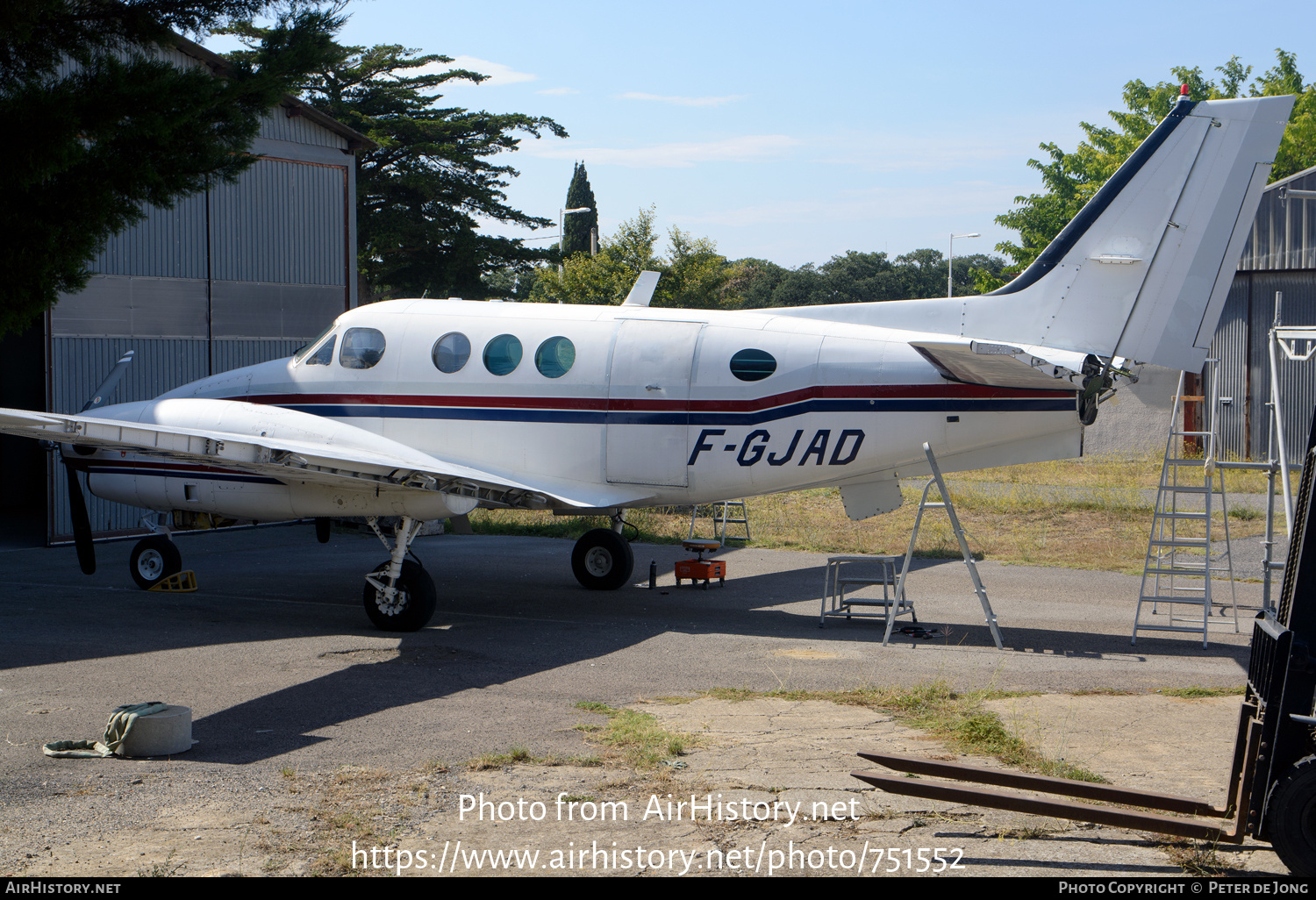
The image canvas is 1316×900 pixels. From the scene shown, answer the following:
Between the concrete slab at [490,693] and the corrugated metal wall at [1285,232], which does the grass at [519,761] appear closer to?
the concrete slab at [490,693]

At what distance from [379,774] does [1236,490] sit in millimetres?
24858

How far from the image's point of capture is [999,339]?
39.6ft

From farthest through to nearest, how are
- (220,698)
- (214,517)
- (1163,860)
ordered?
(214,517) → (220,698) → (1163,860)

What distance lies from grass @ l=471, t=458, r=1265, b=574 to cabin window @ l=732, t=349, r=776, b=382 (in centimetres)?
681

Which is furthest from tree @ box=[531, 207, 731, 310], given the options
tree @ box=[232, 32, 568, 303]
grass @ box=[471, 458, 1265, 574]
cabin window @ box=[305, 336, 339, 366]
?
cabin window @ box=[305, 336, 339, 366]

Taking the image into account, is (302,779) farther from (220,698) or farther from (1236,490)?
(1236,490)

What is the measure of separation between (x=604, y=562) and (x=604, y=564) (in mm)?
27

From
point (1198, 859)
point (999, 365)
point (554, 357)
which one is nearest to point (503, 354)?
point (554, 357)

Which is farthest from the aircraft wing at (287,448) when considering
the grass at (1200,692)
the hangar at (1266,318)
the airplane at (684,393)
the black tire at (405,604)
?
the hangar at (1266,318)

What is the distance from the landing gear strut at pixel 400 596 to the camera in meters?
11.6

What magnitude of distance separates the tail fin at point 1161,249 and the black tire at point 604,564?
18.7 feet

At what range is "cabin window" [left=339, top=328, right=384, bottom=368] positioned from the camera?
13656 millimetres

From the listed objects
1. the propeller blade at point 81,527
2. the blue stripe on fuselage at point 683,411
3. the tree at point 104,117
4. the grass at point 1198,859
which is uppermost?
the tree at point 104,117

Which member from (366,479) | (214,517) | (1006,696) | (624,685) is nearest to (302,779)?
(624,685)
